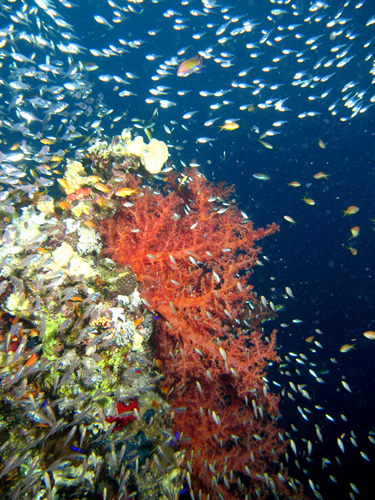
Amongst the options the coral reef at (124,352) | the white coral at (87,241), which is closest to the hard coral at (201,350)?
the coral reef at (124,352)

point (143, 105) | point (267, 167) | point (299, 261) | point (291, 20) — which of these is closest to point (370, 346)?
point (299, 261)

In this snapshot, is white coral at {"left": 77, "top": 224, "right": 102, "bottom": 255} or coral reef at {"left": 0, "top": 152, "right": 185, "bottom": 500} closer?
coral reef at {"left": 0, "top": 152, "right": 185, "bottom": 500}

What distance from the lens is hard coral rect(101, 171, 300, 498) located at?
14.2 ft

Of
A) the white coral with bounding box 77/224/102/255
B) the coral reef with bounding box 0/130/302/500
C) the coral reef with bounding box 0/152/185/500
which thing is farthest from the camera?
the white coral with bounding box 77/224/102/255

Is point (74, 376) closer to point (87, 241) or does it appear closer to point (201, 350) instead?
point (201, 350)

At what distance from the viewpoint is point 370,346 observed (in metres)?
22.6

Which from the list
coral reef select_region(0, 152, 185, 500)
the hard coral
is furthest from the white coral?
the hard coral

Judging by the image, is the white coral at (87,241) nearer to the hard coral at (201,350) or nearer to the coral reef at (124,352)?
the coral reef at (124,352)

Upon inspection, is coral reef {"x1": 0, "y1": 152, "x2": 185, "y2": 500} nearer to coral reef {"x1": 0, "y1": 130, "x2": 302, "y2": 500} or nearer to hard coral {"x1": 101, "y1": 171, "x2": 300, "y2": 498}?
coral reef {"x1": 0, "y1": 130, "x2": 302, "y2": 500}

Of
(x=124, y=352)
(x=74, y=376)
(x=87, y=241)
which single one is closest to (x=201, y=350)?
(x=124, y=352)

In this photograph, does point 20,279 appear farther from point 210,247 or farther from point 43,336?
point 210,247

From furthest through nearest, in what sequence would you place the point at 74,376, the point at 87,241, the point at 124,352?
the point at 87,241 < the point at 124,352 < the point at 74,376

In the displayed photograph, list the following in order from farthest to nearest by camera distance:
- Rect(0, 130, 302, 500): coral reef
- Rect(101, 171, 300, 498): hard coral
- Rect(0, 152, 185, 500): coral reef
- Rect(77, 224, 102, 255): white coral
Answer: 1. Rect(77, 224, 102, 255): white coral
2. Rect(101, 171, 300, 498): hard coral
3. Rect(0, 130, 302, 500): coral reef
4. Rect(0, 152, 185, 500): coral reef

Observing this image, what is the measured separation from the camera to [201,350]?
448 centimetres
